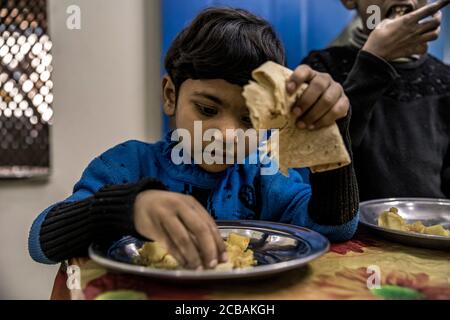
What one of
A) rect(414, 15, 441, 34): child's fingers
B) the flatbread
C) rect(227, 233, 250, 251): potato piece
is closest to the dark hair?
the flatbread

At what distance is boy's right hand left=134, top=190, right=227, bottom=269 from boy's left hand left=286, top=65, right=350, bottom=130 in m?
0.19

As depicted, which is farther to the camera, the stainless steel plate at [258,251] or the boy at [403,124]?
the boy at [403,124]

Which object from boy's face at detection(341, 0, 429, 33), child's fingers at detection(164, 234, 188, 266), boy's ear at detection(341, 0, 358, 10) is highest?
boy's ear at detection(341, 0, 358, 10)

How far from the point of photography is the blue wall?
5.07 feet

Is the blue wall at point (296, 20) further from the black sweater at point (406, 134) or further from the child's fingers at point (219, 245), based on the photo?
the child's fingers at point (219, 245)

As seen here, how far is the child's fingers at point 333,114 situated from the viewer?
58 centimetres

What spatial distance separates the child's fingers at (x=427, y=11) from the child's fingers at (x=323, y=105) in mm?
480

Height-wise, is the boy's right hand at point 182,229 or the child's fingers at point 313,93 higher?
the child's fingers at point 313,93

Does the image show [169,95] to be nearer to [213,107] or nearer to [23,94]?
[213,107]

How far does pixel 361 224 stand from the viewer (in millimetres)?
793

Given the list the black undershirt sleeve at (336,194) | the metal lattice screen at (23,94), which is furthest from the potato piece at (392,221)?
the metal lattice screen at (23,94)

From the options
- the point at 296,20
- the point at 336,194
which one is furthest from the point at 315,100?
the point at 296,20

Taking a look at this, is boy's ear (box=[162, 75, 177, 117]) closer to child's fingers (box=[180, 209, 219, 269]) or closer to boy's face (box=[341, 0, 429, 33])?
child's fingers (box=[180, 209, 219, 269])

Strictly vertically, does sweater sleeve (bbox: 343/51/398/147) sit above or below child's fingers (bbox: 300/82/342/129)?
above
